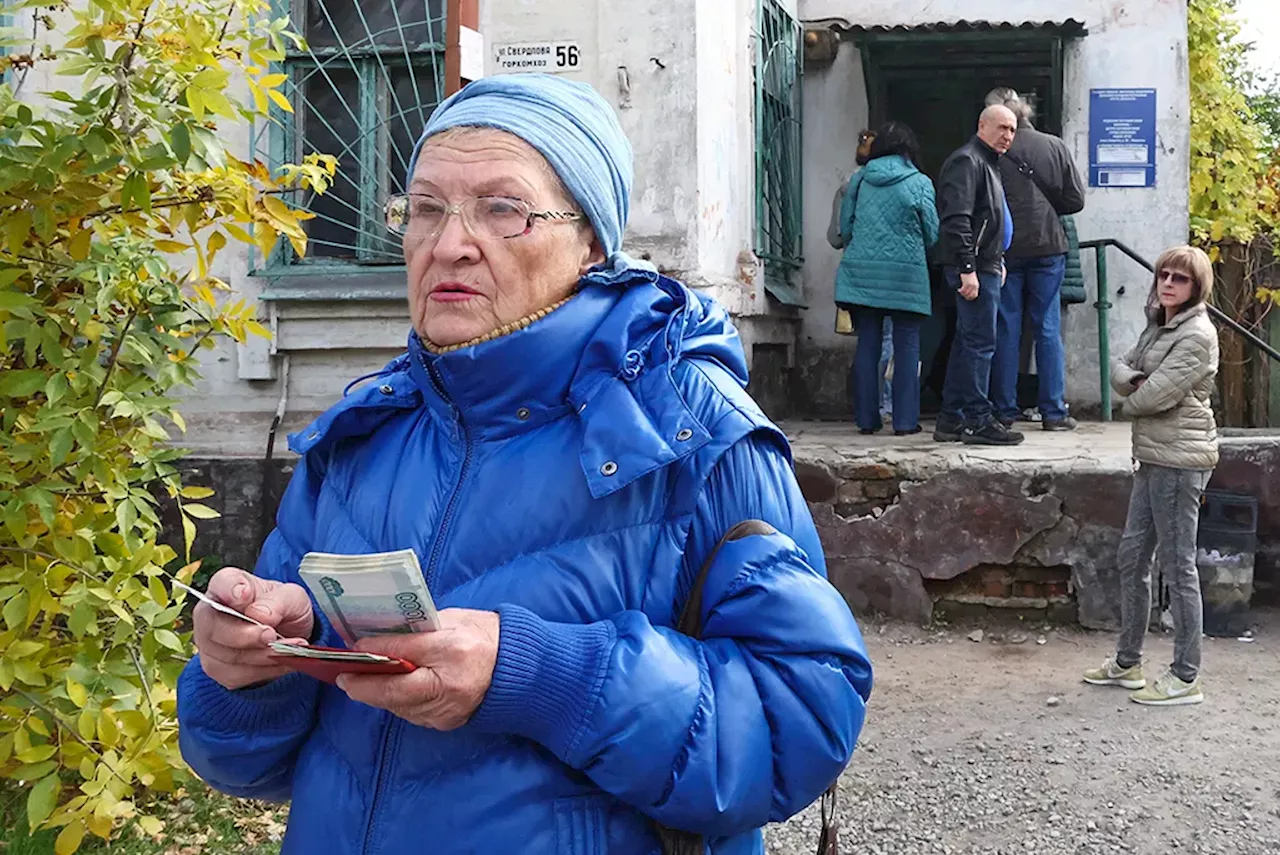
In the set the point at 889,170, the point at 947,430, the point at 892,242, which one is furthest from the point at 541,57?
the point at 947,430

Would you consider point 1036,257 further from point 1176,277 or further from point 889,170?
point 1176,277

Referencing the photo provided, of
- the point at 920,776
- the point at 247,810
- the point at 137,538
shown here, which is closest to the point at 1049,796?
the point at 920,776

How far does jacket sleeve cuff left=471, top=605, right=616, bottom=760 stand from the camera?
1370 millimetres

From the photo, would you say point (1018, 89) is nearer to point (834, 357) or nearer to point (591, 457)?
point (834, 357)

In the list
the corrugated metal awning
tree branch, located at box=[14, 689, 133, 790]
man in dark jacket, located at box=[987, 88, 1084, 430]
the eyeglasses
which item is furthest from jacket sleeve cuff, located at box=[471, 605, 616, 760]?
the corrugated metal awning

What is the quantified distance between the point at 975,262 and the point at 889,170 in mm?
789

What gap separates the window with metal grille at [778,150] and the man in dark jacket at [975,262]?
1.38 metres

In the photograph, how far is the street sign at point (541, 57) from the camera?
241 inches

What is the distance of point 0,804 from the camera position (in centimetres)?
353

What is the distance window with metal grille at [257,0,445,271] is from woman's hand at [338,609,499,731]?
17.0ft

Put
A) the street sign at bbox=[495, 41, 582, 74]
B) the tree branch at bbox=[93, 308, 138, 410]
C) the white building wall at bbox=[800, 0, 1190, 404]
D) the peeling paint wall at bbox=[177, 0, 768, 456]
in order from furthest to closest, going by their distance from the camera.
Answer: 1. the white building wall at bbox=[800, 0, 1190, 404]
2. the peeling paint wall at bbox=[177, 0, 768, 456]
3. the street sign at bbox=[495, 41, 582, 74]
4. the tree branch at bbox=[93, 308, 138, 410]

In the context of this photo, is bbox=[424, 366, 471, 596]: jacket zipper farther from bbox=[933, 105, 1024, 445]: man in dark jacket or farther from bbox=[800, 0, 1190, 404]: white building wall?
bbox=[800, 0, 1190, 404]: white building wall

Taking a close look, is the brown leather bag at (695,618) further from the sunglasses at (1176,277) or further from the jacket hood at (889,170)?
the jacket hood at (889,170)

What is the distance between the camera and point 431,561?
1.55m
